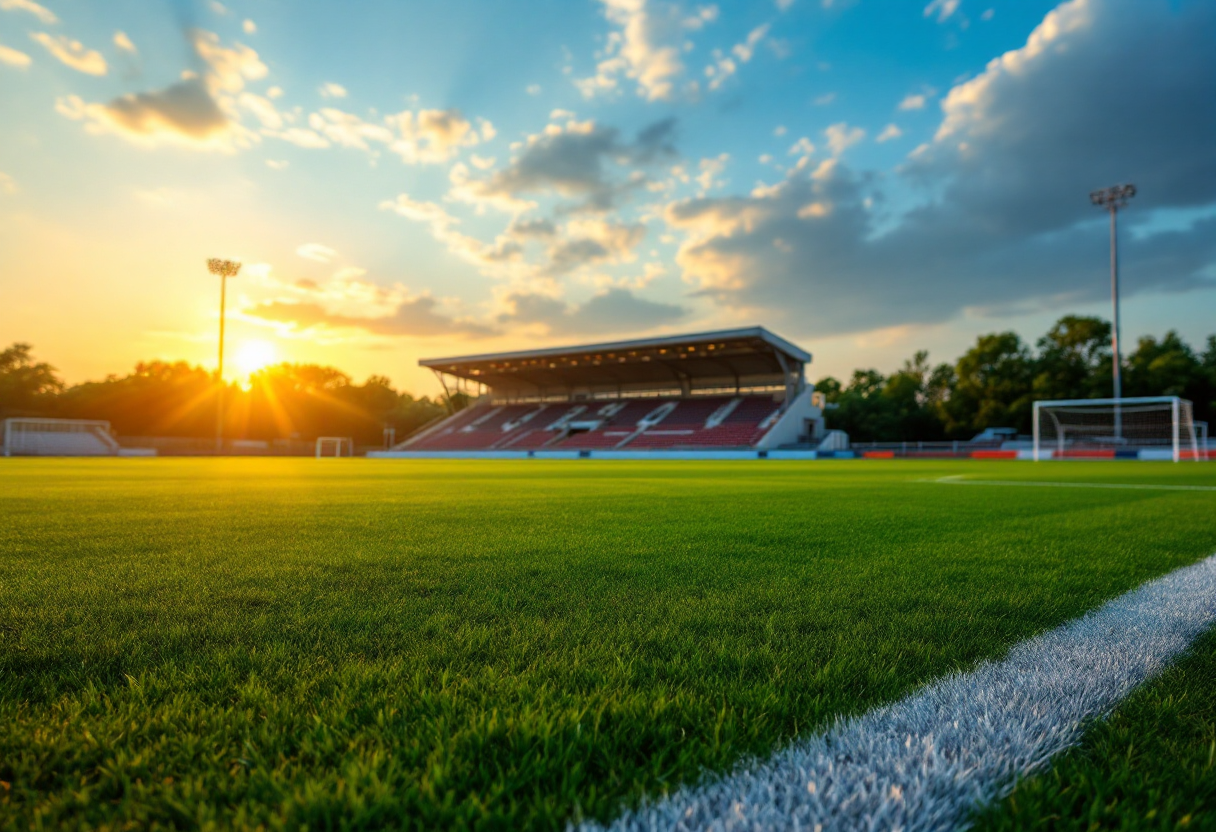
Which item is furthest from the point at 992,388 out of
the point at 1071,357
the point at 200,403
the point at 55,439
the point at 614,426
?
the point at 55,439

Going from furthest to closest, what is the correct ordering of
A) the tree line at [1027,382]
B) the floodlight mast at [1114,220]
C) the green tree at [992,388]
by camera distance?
1. the green tree at [992,388]
2. the tree line at [1027,382]
3. the floodlight mast at [1114,220]

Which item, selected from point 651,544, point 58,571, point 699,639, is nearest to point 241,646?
point 699,639

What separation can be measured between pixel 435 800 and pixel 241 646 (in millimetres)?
1063

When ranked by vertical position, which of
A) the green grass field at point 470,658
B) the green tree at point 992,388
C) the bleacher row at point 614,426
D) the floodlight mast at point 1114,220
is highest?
the floodlight mast at point 1114,220

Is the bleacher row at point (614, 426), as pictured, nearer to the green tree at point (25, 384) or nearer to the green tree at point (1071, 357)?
the green tree at point (1071, 357)

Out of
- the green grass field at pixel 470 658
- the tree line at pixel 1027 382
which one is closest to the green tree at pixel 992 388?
the tree line at pixel 1027 382

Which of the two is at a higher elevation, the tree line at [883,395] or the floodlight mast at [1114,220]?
the floodlight mast at [1114,220]

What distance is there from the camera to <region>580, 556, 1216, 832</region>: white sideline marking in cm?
86

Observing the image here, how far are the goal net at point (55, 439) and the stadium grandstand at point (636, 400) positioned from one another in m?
17.7

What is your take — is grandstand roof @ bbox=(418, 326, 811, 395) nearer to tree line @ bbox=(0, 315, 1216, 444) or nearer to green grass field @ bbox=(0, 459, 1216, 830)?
tree line @ bbox=(0, 315, 1216, 444)

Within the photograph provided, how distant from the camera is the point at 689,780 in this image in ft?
3.10

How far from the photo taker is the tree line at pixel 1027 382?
41.8 meters

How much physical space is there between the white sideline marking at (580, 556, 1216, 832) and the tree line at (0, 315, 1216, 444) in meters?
45.9

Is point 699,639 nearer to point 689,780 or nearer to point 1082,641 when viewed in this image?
point 689,780
